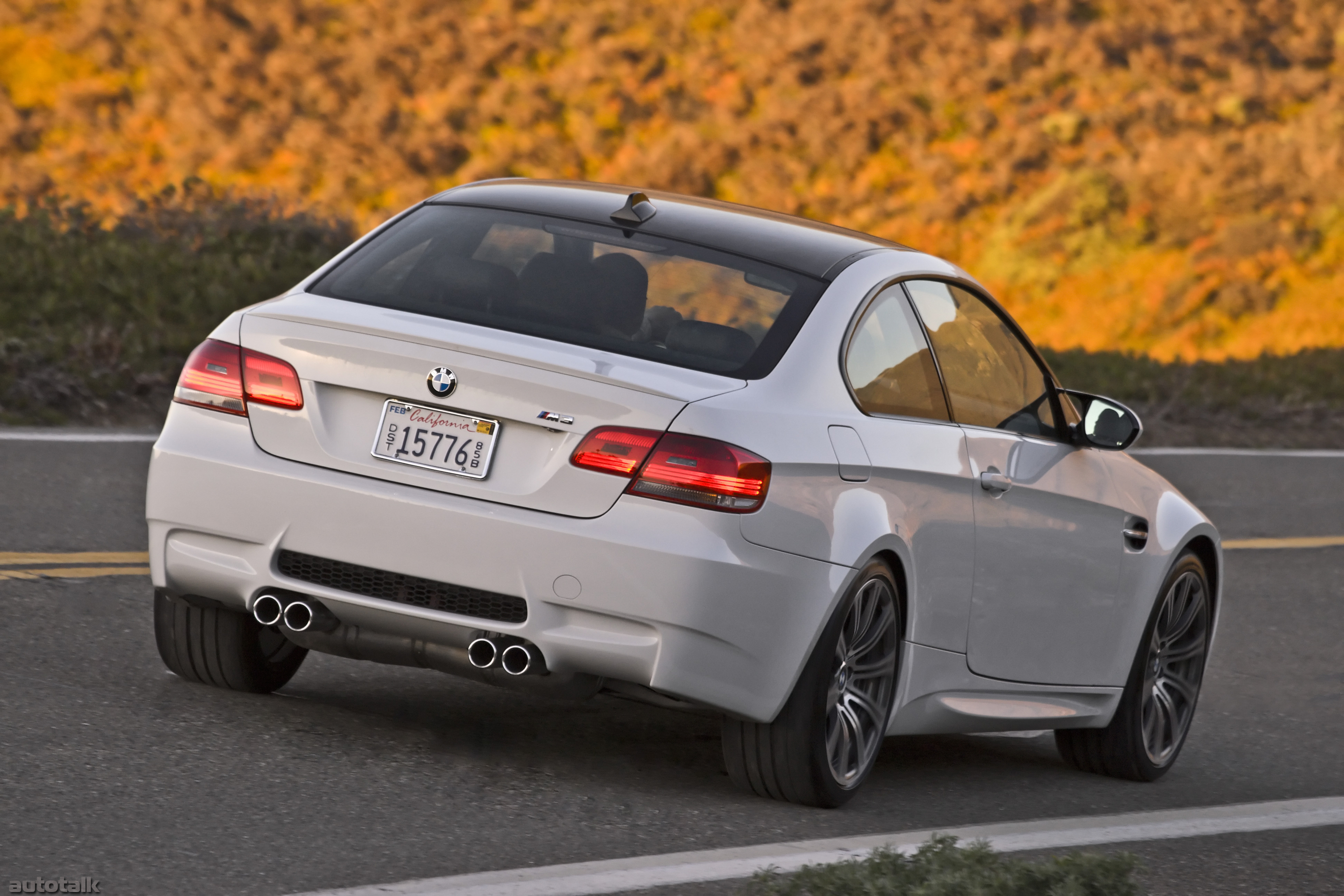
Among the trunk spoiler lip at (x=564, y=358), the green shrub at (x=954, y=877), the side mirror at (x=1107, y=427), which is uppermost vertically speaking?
the trunk spoiler lip at (x=564, y=358)

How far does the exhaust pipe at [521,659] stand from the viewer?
514cm

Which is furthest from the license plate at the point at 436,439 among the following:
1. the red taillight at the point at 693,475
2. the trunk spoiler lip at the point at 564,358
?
the red taillight at the point at 693,475

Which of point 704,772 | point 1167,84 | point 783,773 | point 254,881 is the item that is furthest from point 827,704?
point 1167,84

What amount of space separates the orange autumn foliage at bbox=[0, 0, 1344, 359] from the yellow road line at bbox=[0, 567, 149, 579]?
25328mm

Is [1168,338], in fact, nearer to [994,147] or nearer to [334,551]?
[994,147]

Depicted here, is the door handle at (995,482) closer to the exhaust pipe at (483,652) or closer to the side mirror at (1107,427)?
the side mirror at (1107,427)

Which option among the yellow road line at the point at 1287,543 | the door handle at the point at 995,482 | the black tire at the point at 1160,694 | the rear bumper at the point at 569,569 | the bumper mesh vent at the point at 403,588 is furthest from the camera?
the yellow road line at the point at 1287,543

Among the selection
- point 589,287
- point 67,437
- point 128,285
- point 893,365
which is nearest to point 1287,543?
point 67,437

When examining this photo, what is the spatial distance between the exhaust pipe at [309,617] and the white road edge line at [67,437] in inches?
223

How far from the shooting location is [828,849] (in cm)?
503

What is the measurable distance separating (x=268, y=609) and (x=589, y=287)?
50.9 inches

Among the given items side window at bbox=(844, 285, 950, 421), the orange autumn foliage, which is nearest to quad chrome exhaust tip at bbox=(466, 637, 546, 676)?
side window at bbox=(844, 285, 950, 421)

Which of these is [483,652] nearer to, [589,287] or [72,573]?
[589,287]

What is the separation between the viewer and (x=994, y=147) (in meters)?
37.0
